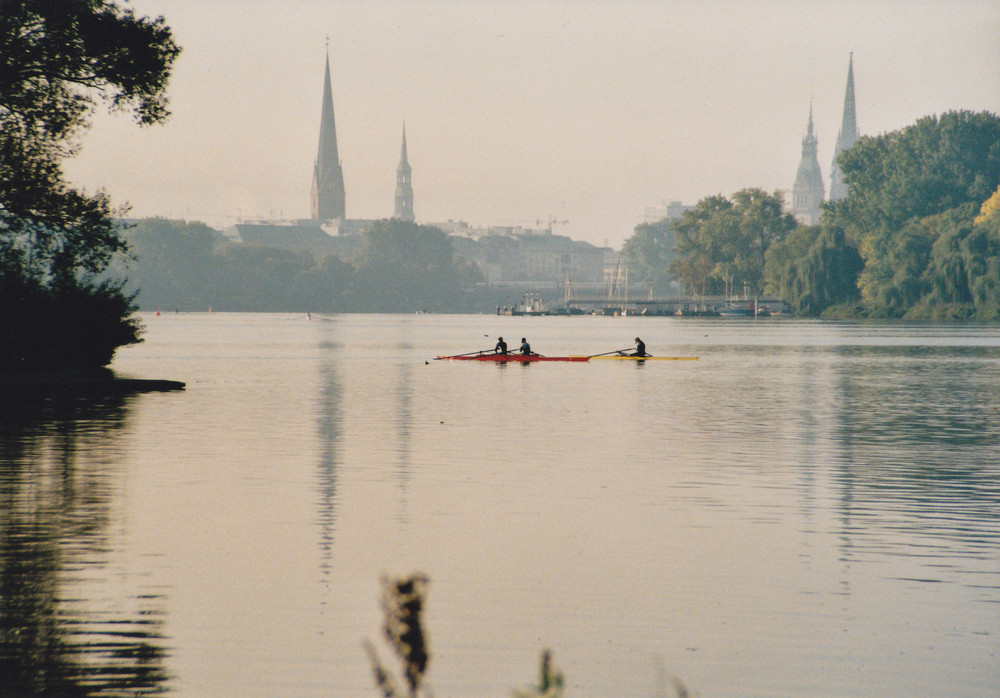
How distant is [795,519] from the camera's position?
1834 centimetres

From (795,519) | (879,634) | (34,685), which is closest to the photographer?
(34,685)

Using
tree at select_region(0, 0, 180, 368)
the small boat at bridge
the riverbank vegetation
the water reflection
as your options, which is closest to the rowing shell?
the small boat at bridge

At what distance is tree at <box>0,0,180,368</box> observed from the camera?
40.3 m

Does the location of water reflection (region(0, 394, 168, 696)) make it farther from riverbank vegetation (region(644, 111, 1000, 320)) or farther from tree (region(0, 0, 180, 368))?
riverbank vegetation (region(644, 111, 1000, 320))

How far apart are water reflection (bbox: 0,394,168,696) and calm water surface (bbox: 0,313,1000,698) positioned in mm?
40

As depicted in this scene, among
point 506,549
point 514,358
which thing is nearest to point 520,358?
point 514,358

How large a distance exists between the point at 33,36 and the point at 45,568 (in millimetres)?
29615

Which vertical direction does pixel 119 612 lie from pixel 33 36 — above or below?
below

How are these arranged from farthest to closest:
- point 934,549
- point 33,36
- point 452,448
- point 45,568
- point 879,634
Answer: point 33,36
point 452,448
point 934,549
point 45,568
point 879,634

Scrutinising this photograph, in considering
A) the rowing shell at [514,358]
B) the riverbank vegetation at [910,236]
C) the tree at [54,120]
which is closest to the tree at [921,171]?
the riverbank vegetation at [910,236]

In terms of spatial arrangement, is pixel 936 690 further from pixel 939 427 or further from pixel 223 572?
pixel 939 427

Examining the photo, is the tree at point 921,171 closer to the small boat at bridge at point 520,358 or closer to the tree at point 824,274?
the tree at point 824,274

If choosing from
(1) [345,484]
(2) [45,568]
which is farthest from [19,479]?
(2) [45,568]

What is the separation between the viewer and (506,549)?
1598 cm
